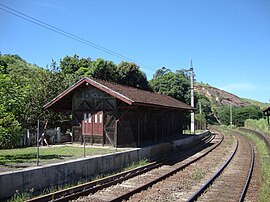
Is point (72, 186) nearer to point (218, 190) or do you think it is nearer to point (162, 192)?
point (162, 192)

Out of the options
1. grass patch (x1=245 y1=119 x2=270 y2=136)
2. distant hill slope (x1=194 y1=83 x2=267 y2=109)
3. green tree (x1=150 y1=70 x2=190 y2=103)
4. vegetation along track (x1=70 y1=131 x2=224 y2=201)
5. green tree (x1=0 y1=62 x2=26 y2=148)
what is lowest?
vegetation along track (x1=70 y1=131 x2=224 y2=201)

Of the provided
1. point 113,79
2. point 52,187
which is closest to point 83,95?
point 52,187

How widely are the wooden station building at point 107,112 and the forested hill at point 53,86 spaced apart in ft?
7.90

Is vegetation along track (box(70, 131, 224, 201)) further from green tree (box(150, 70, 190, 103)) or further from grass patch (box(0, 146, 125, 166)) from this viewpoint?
green tree (box(150, 70, 190, 103))

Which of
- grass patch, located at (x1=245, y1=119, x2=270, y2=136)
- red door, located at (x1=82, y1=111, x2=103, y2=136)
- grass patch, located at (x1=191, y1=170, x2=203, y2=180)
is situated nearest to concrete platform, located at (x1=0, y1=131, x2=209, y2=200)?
red door, located at (x1=82, y1=111, x2=103, y2=136)

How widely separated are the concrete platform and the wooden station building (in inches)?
75.5

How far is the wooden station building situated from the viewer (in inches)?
650

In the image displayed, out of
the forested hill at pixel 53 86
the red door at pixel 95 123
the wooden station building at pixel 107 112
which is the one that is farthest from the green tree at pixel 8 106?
the red door at pixel 95 123

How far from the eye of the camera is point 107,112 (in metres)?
17.0

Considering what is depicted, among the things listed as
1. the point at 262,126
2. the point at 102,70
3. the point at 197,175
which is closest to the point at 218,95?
the point at 262,126

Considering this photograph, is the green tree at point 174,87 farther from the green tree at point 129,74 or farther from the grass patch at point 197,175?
the grass patch at point 197,175

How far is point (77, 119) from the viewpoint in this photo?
60.7ft

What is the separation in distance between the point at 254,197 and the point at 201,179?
9.39ft

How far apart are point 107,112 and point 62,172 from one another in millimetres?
7111
